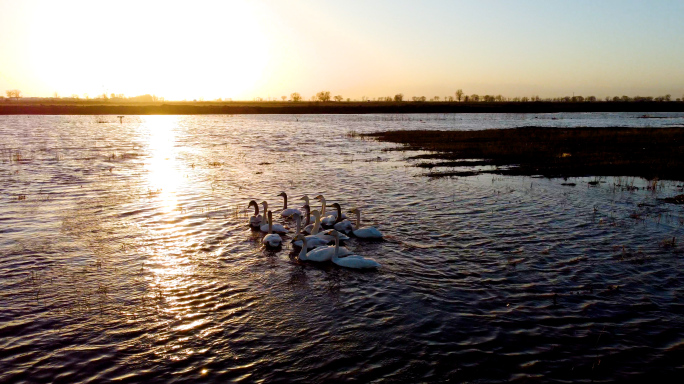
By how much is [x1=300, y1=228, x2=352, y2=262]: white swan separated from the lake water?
42 cm

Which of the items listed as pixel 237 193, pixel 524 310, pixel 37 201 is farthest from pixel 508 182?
pixel 37 201

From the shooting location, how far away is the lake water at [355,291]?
24.7 ft

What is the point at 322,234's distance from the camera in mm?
13703

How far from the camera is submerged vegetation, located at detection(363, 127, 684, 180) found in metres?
24.6

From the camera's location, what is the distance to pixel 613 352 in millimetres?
7793

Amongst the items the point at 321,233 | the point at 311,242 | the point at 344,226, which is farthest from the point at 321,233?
the point at 344,226

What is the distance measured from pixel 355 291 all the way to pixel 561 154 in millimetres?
24646

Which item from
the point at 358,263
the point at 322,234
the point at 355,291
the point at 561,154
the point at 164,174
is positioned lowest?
the point at 355,291

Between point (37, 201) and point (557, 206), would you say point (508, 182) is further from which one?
point (37, 201)

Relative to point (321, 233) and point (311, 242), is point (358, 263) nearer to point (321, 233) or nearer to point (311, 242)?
point (311, 242)

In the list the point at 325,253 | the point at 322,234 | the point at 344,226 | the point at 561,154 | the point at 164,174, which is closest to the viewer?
the point at 325,253

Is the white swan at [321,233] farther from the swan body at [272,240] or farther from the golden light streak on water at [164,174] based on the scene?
the golden light streak on water at [164,174]

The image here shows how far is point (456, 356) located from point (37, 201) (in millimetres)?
16800

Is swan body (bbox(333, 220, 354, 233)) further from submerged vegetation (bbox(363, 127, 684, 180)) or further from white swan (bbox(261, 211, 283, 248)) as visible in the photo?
submerged vegetation (bbox(363, 127, 684, 180))
